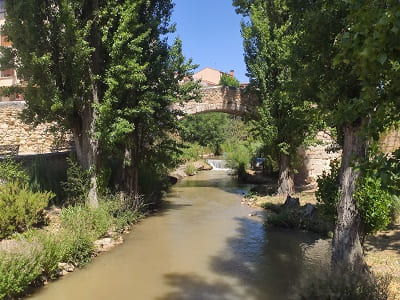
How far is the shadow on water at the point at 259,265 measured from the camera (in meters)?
6.32

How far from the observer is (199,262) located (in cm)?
790

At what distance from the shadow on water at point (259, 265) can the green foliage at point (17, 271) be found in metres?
2.21

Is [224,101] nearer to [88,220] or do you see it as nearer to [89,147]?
[89,147]

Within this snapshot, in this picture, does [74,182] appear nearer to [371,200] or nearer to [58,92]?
[58,92]

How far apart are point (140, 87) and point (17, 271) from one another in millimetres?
6151

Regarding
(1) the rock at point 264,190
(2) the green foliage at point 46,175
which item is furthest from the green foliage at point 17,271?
(1) the rock at point 264,190

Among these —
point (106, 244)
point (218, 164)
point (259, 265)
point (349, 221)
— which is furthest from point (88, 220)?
point (218, 164)

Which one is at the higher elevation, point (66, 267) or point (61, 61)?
point (61, 61)

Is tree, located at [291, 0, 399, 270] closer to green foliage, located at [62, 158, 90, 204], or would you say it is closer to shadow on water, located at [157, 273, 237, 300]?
shadow on water, located at [157, 273, 237, 300]

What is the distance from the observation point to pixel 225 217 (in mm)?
12336

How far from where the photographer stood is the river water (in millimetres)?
6355

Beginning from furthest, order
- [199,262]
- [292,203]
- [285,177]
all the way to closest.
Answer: [285,177] → [292,203] → [199,262]

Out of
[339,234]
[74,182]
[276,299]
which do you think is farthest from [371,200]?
[74,182]

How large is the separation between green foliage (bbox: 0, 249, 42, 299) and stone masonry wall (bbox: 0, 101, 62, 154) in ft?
32.1
